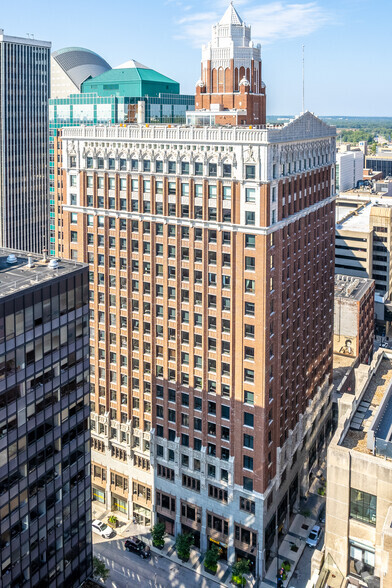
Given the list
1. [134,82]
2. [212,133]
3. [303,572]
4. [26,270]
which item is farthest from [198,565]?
[134,82]

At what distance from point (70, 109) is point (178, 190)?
90.0 meters

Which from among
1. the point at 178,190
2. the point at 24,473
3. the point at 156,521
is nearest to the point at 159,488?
the point at 156,521

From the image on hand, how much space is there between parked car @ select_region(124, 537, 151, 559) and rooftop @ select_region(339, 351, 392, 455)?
49190 millimetres

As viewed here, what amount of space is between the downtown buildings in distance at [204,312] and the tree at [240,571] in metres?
2.76

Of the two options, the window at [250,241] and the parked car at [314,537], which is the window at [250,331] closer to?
the window at [250,241]

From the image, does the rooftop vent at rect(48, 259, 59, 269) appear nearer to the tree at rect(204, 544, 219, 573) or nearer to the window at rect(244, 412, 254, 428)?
the window at rect(244, 412, 254, 428)

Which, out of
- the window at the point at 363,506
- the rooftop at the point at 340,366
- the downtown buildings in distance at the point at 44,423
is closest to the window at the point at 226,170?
the downtown buildings in distance at the point at 44,423

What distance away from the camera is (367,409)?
64938 mm

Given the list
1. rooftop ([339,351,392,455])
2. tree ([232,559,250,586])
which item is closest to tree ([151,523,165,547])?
tree ([232,559,250,586])

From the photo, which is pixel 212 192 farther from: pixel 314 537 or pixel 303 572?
pixel 303 572

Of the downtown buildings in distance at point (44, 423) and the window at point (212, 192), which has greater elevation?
the window at point (212, 192)

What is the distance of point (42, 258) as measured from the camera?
7325 centimetres

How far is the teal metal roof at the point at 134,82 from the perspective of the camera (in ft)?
453

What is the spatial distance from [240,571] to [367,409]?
39.2 metres
